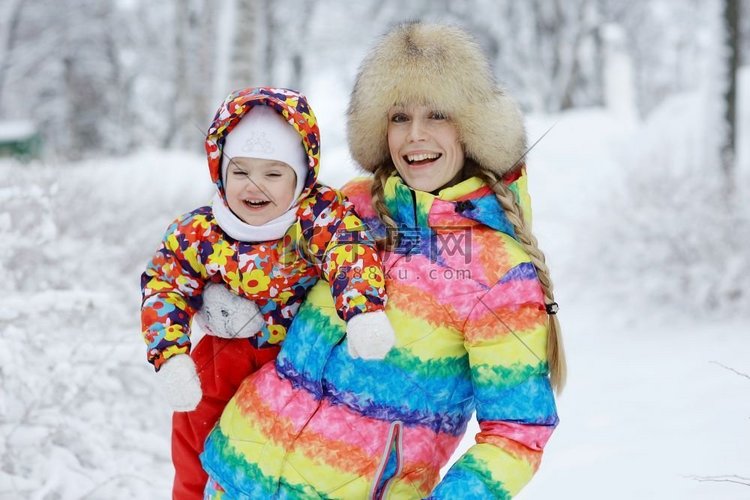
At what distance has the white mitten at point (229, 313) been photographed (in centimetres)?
214

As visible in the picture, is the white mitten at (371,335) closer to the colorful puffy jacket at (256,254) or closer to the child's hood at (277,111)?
the colorful puffy jacket at (256,254)

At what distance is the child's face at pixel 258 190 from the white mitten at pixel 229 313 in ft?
0.71

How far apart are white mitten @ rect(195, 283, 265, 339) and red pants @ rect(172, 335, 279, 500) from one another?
0.09 m

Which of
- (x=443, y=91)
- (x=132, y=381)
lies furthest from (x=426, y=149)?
(x=132, y=381)

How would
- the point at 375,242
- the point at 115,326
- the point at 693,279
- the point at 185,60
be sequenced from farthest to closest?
1. the point at 185,60
2. the point at 693,279
3. the point at 115,326
4. the point at 375,242

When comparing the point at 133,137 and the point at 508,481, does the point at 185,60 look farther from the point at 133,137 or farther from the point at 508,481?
the point at 508,481

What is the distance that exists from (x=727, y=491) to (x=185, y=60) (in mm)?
16009

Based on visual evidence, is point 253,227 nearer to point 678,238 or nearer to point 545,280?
point 545,280

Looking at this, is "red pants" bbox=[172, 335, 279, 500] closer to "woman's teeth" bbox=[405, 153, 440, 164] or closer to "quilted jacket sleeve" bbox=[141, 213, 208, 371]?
"quilted jacket sleeve" bbox=[141, 213, 208, 371]

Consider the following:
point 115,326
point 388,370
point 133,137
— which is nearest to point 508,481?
point 388,370

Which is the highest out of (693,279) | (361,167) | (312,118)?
(312,118)

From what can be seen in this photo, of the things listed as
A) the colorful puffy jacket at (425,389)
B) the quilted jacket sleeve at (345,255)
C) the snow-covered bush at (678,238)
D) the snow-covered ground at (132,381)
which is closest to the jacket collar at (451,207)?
the colorful puffy jacket at (425,389)

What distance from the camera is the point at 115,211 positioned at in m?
6.15

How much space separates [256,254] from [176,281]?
0.80 ft
